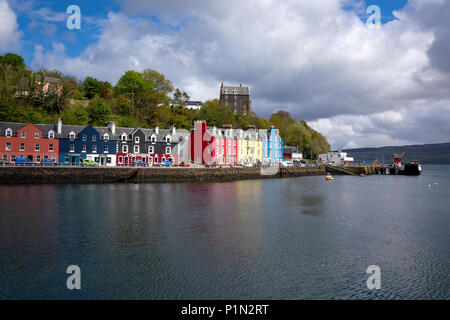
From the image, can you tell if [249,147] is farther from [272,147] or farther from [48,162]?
[48,162]

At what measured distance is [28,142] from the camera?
49.8 m

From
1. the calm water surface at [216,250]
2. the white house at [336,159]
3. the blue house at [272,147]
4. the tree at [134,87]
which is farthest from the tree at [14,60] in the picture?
the white house at [336,159]

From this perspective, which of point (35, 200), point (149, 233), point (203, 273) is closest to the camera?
point (203, 273)

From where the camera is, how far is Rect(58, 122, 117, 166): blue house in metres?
52.6

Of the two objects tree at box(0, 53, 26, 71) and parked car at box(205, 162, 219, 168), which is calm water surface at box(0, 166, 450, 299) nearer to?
parked car at box(205, 162, 219, 168)

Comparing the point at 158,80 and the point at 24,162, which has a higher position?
the point at 158,80

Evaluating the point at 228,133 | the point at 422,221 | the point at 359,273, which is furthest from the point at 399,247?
the point at 228,133

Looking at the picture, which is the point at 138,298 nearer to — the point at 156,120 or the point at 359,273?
the point at 359,273

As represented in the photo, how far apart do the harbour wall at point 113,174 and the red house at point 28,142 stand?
666 cm

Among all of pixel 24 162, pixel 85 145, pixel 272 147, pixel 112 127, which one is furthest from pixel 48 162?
pixel 272 147

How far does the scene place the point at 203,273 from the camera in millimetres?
13148

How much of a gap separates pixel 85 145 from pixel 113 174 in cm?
1064

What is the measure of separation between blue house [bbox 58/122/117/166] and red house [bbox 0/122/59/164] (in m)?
1.23

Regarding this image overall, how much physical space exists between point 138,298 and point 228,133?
60809 mm
